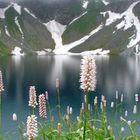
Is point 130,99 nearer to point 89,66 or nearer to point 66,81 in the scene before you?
point 66,81

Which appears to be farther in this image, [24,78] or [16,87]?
[24,78]

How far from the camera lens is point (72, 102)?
73000mm

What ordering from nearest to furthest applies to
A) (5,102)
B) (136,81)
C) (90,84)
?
(90,84)
(5,102)
(136,81)

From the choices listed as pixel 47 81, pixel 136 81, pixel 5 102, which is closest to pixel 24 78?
pixel 47 81

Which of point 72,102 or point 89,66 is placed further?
point 72,102

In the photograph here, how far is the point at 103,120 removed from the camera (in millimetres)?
8445

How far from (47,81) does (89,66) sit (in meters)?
106

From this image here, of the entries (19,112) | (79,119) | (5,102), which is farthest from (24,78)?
(79,119)

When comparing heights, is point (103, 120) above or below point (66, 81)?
below

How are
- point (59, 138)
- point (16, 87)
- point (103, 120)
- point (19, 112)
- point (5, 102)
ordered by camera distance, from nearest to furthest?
point (59, 138) < point (103, 120) < point (19, 112) < point (5, 102) < point (16, 87)

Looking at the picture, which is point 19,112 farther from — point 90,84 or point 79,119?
point 90,84

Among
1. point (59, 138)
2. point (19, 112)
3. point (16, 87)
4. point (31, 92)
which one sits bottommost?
point (59, 138)

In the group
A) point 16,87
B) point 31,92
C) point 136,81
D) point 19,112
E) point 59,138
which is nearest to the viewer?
point 31,92

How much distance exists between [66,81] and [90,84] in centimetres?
10468
